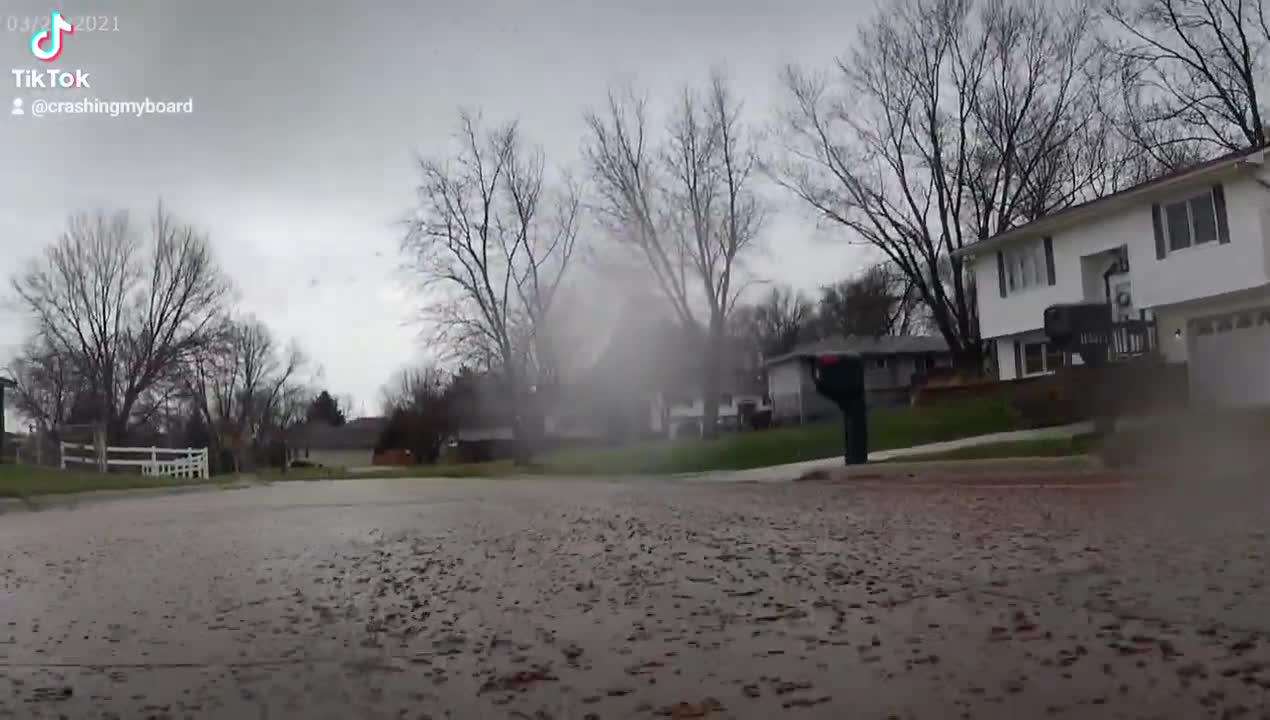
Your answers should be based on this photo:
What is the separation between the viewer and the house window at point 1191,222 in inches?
827

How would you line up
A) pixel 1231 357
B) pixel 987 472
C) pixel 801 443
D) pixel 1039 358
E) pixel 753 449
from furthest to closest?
pixel 1039 358 < pixel 753 449 < pixel 801 443 < pixel 1231 357 < pixel 987 472

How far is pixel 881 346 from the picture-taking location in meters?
48.2

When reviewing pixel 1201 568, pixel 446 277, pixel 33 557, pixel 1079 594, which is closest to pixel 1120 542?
pixel 1201 568

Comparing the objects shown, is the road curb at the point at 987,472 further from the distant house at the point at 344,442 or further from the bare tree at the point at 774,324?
the distant house at the point at 344,442

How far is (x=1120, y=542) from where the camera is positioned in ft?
17.1

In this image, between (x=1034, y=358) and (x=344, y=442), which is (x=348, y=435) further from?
(x=1034, y=358)

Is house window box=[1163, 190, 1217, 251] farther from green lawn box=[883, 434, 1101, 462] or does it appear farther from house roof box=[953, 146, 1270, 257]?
green lawn box=[883, 434, 1101, 462]

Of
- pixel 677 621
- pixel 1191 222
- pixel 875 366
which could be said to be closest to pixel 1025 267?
pixel 1191 222

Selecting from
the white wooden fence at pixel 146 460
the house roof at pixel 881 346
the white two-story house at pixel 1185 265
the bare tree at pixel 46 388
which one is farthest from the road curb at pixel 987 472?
the house roof at pixel 881 346

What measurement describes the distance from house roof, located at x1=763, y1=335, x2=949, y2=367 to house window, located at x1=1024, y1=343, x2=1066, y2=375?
16.5 meters

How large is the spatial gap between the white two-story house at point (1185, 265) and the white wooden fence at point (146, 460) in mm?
21448

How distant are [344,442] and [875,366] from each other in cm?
5071

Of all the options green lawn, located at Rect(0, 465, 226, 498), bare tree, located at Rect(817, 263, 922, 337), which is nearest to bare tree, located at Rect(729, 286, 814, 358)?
bare tree, located at Rect(817, 263, 922, 337)

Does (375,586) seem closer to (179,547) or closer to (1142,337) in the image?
(179,547)
